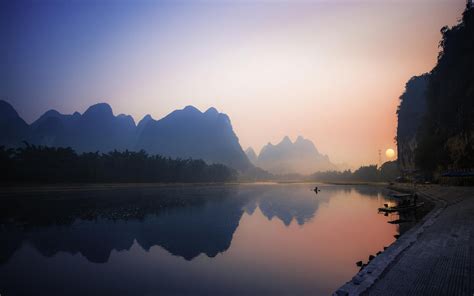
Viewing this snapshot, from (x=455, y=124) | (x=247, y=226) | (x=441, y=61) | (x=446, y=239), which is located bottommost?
(x=247, y=226)

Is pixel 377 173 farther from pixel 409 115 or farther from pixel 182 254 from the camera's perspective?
pixel 182 254

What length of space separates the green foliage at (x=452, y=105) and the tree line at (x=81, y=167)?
78318 mm

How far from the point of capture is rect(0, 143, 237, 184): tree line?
6266cm

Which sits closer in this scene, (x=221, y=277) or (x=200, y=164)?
(x=221, y=277)

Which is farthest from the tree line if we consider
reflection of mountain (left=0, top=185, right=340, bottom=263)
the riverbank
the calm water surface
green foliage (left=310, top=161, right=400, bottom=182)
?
green foliage (left=310, top=161, right=400, bottom=182)

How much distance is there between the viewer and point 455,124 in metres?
49.4

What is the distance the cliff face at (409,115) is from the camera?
3976 inches

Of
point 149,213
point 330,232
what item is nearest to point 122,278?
point 330,232

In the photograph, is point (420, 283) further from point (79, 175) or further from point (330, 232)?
point (79, 175)

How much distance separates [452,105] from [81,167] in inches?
3352

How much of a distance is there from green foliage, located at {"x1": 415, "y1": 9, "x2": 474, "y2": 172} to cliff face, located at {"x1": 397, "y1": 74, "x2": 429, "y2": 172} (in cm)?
3856

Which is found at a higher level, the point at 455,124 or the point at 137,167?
the point at 455,124

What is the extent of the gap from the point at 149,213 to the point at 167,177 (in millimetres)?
71309

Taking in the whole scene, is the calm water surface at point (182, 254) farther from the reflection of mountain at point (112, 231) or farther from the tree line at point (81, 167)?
the tree line at point (81, 167)
